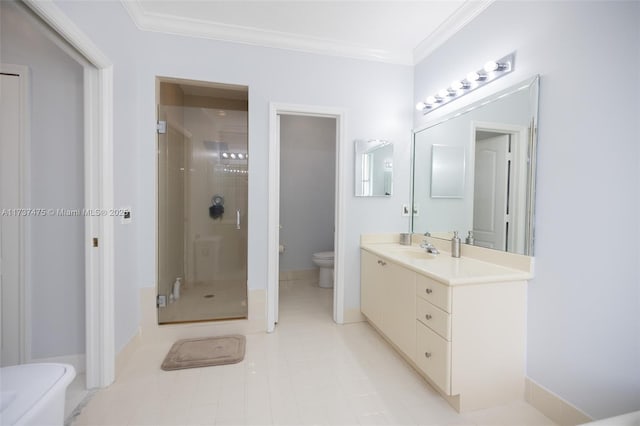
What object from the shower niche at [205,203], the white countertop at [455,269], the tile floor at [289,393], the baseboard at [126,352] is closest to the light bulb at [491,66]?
the white countertop at [455,269]

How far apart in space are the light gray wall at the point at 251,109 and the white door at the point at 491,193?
0.82m

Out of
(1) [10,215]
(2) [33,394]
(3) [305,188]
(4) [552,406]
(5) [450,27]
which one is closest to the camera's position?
(2) [33,394]

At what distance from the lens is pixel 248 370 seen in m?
1.90

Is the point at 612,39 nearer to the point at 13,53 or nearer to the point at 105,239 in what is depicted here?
the point at 105,239

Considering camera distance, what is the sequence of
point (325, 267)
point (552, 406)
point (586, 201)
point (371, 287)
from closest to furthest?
point (586, 201) → point (552, 406) → point (371, 287) → point (325, 267)

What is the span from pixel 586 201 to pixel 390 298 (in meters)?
1.29

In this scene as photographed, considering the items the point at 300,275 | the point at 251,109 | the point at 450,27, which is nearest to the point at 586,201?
the point at 450,27

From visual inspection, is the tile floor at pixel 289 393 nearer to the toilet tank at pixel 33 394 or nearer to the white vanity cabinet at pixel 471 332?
the white vanity cabinet at pixel 471 332

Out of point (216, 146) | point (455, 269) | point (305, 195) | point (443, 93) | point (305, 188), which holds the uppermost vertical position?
point (443, 93)

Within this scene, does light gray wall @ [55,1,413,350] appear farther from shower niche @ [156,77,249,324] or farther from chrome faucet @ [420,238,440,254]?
→ chrome faucet @ [420,238,440,254]

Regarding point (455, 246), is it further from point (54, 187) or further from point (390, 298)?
point (54, 187)

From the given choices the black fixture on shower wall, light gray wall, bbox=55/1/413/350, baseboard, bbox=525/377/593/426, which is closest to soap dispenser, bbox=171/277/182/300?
light gray wall, bbox=55/1/413/350

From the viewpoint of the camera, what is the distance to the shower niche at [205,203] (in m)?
2.44

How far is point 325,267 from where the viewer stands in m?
3.75
